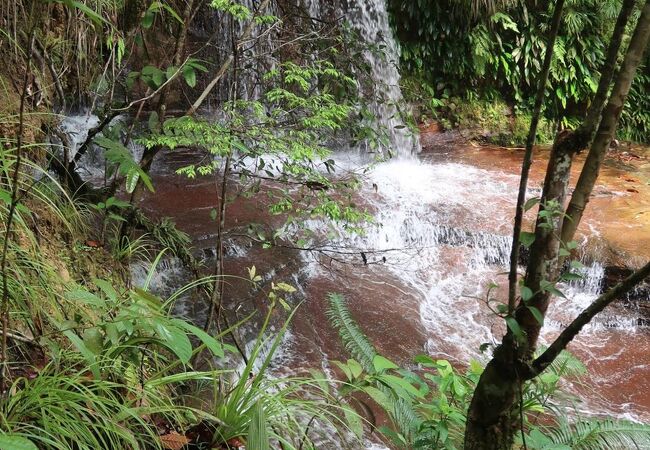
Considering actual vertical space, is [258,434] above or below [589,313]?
below

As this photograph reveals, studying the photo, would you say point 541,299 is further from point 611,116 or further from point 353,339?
point 353,339

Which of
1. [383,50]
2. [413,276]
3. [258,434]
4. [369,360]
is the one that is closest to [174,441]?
[258,434]

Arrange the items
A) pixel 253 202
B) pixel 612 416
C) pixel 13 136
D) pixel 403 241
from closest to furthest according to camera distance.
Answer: pixel 13 136, pixel 612 416, pixel 253 202, pixel 403 241

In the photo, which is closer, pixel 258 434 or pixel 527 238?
pixel 258 434

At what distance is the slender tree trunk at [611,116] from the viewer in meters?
1.95

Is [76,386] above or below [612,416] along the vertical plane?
above

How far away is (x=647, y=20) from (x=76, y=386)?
2.07 metres

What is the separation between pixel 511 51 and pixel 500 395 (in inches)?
329

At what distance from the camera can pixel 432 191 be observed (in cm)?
716

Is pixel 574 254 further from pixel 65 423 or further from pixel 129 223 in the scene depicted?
pixel 65 423

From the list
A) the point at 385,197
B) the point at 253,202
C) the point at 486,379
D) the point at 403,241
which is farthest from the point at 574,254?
the point at 486,379

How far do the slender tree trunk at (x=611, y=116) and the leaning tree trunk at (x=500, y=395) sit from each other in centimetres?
19

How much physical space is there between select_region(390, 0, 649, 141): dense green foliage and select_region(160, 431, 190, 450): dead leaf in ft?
27.3

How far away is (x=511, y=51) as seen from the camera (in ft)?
31.4
